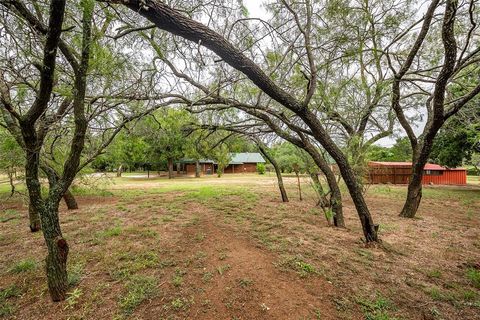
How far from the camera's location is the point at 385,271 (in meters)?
3.52

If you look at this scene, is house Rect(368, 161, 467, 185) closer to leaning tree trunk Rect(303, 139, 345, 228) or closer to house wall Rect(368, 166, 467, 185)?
house wall Rect(368, 166, 467, 185)

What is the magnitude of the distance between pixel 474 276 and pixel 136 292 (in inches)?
199

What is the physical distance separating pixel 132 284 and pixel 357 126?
689 centimetres

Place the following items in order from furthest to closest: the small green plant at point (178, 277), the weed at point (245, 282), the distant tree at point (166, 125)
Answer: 1. the distant tree at point (166, 125)
2. the small green plant at point (178, 277)
3. the weed at point (245, 282)

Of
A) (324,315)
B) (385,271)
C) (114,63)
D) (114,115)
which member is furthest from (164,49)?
(385,271)

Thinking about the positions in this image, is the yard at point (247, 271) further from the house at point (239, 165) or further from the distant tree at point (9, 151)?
the house at point (239, 165)

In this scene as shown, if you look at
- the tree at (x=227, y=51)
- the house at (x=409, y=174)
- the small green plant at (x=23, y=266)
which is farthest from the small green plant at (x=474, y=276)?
the house at (x=409, y=174)

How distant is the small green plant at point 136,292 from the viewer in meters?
2.72

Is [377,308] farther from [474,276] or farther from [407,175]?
[407,175]

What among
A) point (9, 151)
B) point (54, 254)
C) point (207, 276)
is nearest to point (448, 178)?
point (207, 276)

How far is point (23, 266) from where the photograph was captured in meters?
3.71

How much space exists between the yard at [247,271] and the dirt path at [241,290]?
1 cm

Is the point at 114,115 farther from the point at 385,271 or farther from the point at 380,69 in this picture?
the point at 380,69

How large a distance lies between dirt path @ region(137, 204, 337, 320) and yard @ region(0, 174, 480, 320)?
0.05 feet
